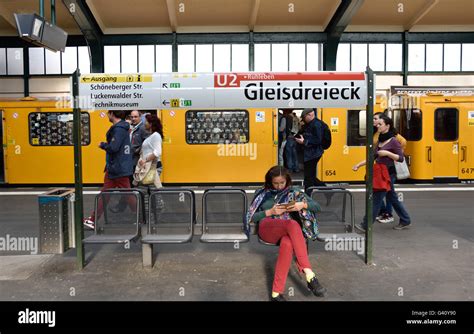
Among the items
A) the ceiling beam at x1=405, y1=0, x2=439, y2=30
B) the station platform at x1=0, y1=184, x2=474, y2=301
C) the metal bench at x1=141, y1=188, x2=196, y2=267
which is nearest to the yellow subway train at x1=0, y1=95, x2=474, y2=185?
the station platform at x1=0, y1=184, x2=474, y2=301

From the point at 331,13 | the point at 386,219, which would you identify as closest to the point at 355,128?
the point at 386,219

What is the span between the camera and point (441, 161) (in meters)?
11.7

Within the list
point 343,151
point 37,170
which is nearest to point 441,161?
point 343,151

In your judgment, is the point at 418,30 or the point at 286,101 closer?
the point at 286,101

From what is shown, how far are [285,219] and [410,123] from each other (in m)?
8.72

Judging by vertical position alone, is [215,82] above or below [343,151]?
above

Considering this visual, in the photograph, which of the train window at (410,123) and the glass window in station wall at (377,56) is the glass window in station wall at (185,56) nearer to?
the glass window in station wall at (377,56)

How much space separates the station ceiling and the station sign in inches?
435

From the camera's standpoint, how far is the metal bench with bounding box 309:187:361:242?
206 inches

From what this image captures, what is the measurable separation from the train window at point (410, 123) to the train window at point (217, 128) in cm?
427

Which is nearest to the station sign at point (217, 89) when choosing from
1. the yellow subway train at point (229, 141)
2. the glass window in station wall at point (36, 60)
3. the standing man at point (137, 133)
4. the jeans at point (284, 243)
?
the jeans at point (284, 243)

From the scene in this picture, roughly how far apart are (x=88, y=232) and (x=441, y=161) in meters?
9.25
